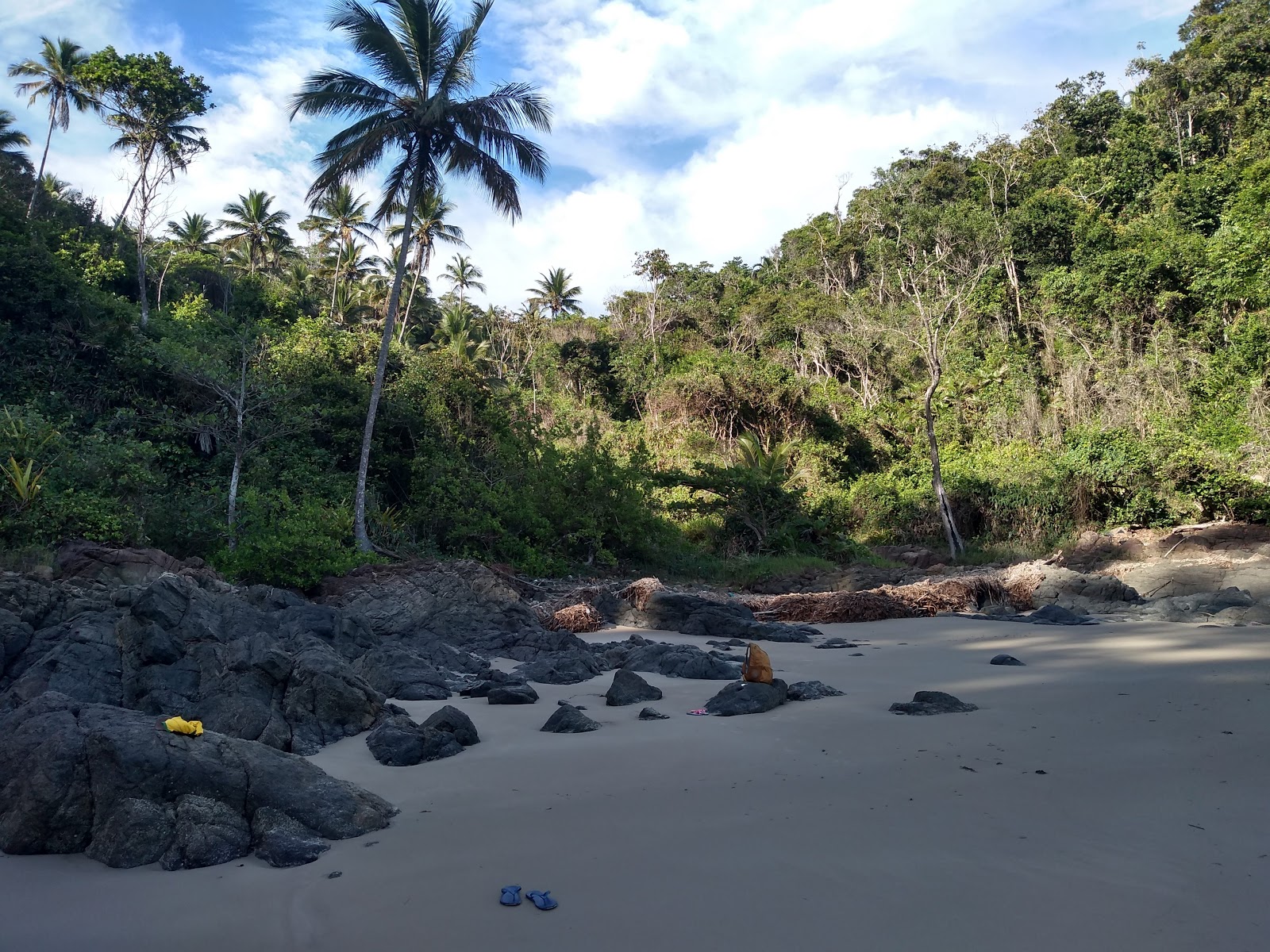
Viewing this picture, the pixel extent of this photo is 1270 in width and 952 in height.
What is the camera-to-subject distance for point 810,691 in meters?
6.50

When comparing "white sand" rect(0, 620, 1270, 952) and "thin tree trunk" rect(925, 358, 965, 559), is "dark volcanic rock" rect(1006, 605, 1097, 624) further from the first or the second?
"thin tree trunk" rect(925, 358, 965, 559)

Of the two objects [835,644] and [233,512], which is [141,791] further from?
[233,512]

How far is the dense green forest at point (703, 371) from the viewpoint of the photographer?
643 inches

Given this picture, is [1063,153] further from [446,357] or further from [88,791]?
[88,791]

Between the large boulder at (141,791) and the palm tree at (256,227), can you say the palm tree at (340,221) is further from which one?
the large boulder at (141,791)

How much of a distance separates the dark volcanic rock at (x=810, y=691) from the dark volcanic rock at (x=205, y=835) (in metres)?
4.06

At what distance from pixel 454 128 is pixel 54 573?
10.9 m

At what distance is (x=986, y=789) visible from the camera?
13.3 feet

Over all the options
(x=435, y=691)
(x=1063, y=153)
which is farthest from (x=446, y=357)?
(x=1063, y=153)

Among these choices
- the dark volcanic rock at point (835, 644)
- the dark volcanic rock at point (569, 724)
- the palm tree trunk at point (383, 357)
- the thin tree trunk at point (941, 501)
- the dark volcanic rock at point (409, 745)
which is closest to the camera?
the dark volcanic rock at point (409, 745)

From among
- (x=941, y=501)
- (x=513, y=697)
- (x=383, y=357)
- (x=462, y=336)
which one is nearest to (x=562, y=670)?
(x=513, y=697)

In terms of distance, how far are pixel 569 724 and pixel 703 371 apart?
79.8 ft

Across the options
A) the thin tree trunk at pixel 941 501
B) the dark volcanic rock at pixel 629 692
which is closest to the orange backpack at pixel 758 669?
the dark volcanic rock at pixel 629 692

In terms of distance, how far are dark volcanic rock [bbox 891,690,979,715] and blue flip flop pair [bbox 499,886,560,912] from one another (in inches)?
136
